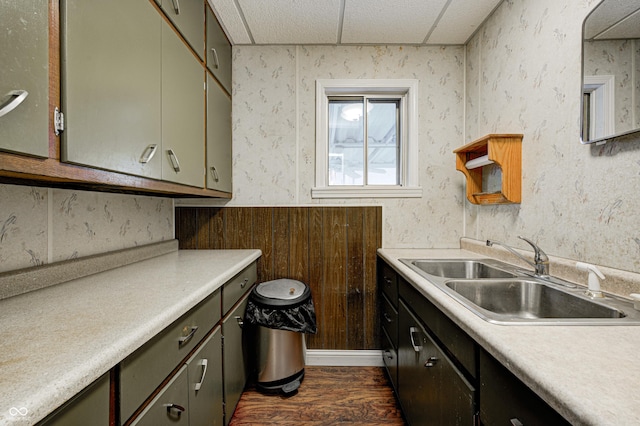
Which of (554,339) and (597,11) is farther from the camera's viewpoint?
(597,11)

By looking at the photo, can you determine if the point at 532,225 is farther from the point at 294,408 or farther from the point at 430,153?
the point at 294,408

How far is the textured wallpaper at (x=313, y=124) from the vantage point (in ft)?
7.64

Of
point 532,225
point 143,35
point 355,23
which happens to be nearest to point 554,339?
point 532,225

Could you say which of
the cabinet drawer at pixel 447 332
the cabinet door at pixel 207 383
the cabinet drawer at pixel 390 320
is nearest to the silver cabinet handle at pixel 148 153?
the cabinet door at pixel 207 383

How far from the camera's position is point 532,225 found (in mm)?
1587

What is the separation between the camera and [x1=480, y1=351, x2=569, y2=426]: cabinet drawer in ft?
1.98

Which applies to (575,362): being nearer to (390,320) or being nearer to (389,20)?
(390,320)

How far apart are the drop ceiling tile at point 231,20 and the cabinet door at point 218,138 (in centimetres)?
44

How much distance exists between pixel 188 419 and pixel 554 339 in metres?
1.17

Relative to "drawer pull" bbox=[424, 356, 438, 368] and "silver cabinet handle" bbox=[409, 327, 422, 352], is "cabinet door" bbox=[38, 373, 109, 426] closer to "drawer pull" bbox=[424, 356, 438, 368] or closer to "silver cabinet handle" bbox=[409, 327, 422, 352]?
"drawer pull" bbox=[424, 356, 438, 368]

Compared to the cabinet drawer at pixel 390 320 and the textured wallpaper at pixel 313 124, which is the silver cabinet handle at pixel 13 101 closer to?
the textured wallpaper at pixel 313 124

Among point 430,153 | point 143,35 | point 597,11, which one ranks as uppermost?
point 597,11

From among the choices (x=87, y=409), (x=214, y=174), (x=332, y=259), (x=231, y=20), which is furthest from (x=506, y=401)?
(x=231, y=20)

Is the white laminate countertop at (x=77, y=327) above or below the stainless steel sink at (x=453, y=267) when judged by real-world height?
above
